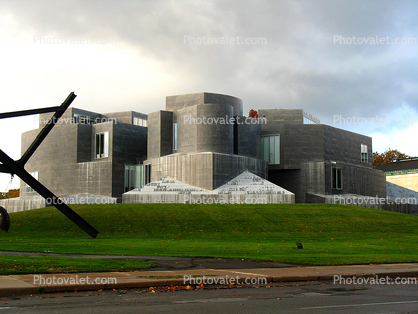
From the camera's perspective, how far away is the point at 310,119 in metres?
83.8

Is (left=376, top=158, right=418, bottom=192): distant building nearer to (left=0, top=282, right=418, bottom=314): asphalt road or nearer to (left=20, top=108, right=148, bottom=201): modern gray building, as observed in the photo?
(left=20, top=108, right=148, bottom=201): modern gray building

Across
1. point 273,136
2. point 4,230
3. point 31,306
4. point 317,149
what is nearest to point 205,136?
point 273,136

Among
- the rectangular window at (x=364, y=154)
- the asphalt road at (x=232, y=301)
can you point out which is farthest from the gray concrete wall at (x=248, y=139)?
the asphalt road at (x=232, y=301)

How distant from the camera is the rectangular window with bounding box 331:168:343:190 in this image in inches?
2672

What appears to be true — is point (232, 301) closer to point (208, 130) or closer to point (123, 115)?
point (208, 130)

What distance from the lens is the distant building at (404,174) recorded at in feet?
300

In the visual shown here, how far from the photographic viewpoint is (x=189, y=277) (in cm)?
1296

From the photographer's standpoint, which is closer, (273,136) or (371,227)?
(371,227)

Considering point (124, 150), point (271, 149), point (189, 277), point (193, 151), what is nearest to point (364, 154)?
point (271, 149)

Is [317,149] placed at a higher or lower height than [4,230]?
higher

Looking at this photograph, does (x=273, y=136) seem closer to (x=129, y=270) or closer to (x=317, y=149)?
(x=317, y=149)

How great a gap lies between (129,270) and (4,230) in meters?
24.5

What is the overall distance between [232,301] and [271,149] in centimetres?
5983

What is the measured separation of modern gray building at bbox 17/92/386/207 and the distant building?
2088cm
